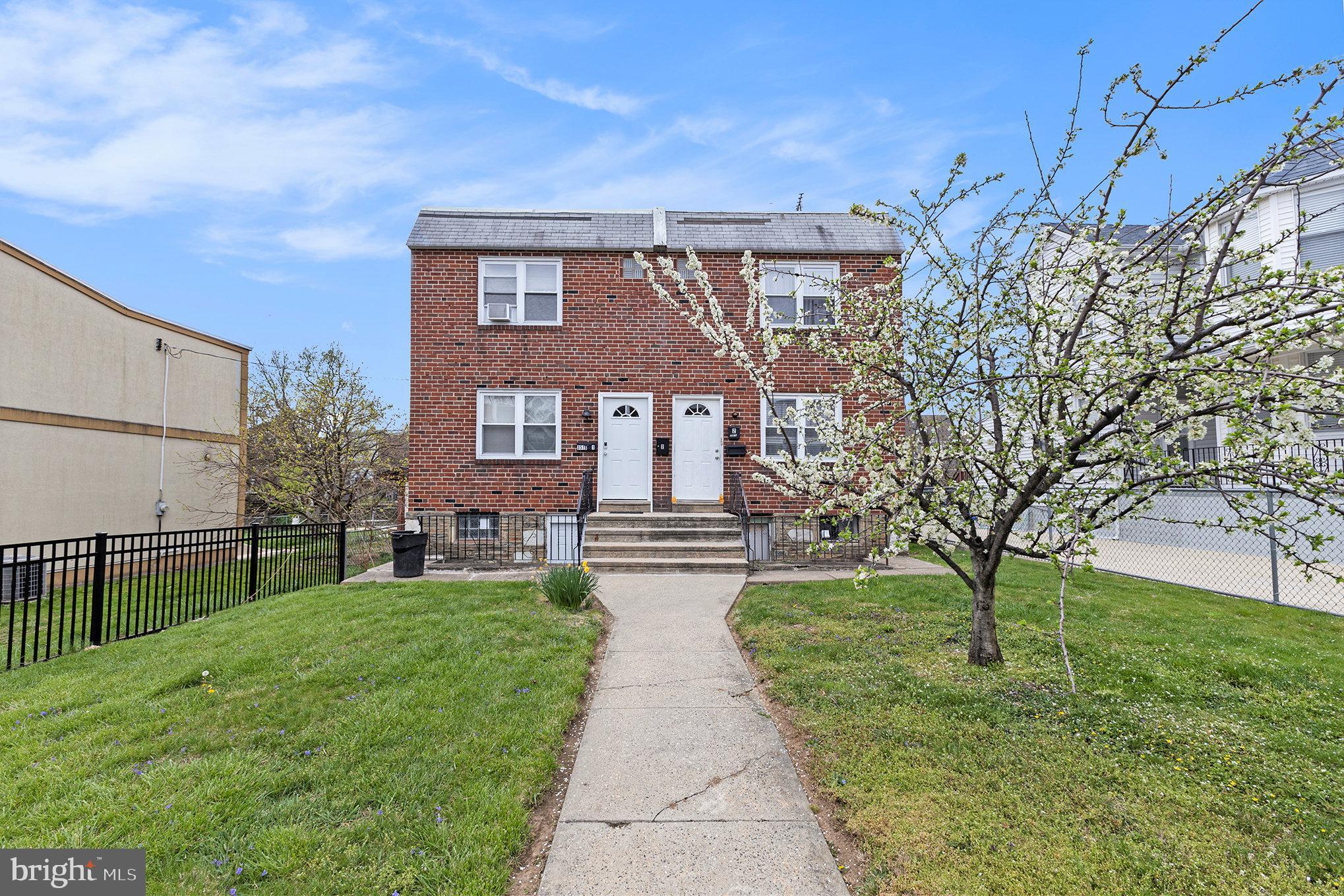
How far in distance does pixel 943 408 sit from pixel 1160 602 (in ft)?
19.9

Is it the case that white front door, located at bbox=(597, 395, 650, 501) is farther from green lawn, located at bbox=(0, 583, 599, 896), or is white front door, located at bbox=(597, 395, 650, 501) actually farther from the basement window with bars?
green lawn, located at bbox=(0, 583, 599, 896)

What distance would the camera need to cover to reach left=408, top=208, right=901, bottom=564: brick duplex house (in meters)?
12.4

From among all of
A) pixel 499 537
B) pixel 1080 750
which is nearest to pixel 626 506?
pixel 499 537

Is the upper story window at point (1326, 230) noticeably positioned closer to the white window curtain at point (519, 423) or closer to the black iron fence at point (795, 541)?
the black iron fence at point (795, 541)

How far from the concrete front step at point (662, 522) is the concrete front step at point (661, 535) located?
0.25ft

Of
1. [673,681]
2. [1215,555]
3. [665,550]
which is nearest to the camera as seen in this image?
[673,681]

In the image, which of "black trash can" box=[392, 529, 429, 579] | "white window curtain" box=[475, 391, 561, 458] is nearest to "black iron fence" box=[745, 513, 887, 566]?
"white window curtain" box=[475, 391, 561, 458]

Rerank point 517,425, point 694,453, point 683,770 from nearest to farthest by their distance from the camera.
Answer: point 683,770
point 517,425
point 694,453

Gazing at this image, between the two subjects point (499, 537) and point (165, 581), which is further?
point (499, 537)

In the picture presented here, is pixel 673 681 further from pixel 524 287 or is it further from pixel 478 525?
pixel 524 287

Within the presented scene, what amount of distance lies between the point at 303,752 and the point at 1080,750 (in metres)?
4.75

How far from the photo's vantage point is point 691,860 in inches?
107

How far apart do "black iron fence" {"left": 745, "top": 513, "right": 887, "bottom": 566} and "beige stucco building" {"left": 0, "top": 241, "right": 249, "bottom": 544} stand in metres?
12.2

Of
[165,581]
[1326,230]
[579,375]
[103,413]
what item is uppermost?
[1326,230]
